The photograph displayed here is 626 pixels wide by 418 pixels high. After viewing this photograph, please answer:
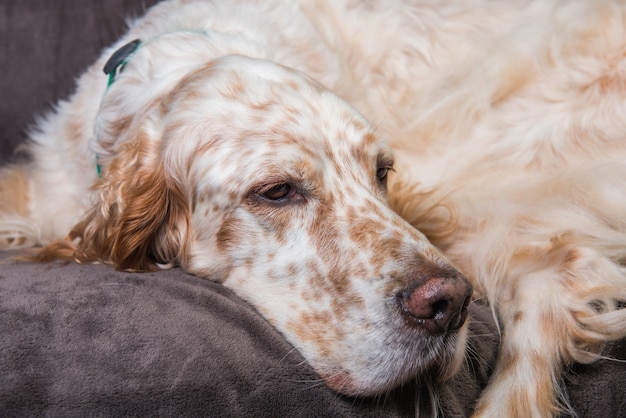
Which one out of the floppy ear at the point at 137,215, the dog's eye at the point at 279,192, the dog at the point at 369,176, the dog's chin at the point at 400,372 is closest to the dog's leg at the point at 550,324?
the dog at the point at 369,176

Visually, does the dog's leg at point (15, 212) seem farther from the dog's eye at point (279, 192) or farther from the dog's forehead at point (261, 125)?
the dog's eye at point (279, 192)

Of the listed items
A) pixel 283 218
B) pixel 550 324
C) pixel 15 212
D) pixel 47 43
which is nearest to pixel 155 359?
pixel 283 218

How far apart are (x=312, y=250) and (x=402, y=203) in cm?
68

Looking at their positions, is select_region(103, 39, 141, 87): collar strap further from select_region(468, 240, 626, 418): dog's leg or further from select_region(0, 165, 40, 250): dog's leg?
select_region(468, 240, 626, 418): dog's leg

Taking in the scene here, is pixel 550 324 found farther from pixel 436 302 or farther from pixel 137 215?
pixel 137 215

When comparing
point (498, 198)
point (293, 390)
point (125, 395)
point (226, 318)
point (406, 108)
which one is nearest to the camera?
point (125, 395)

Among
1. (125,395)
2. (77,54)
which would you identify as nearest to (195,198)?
(125,395)

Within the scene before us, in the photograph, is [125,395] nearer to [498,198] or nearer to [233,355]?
[233,355]

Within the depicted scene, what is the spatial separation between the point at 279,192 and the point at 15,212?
1290 mm

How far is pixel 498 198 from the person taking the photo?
A: 7.27ft

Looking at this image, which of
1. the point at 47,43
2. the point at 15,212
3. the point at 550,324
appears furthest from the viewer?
the point at 47,43

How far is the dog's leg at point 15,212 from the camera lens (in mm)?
2465

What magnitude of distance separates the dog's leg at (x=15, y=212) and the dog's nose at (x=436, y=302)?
155 cm

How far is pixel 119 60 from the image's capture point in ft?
7.55
